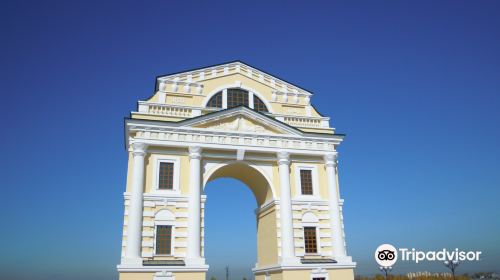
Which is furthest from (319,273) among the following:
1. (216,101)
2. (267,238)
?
(216,101)

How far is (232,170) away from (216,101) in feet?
17.2

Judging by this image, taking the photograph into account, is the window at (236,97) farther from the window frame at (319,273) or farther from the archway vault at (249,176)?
the window frame at (319,273)

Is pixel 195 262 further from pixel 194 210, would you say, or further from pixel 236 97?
pixel 236 97

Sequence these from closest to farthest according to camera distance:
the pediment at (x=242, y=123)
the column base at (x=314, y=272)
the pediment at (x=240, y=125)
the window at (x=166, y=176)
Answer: the column base at (x=314, y=272), the window at (x=166, y=176), the pediment at (x=242, y=123), the pediment at (x=240, y=125)

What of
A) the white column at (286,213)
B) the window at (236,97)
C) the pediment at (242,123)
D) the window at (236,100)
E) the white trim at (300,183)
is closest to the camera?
the white column at (286,213)

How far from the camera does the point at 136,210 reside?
2406cm

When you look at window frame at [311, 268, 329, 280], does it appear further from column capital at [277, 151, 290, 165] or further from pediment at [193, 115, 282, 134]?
pediment at [193, 115, 282, 134]

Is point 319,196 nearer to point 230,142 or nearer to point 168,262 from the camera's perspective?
point 230,142

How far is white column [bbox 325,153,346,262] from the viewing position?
26875 mm

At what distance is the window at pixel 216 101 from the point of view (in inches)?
1151

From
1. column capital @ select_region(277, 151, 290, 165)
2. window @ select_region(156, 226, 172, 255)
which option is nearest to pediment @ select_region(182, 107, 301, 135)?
column capital @ select_region(277, 151, 290, 165)

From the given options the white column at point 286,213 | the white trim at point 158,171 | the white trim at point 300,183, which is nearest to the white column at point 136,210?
the white trim at point 158,171

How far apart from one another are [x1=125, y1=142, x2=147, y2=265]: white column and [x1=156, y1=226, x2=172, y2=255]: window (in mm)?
1238

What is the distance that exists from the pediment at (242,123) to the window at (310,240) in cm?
689
